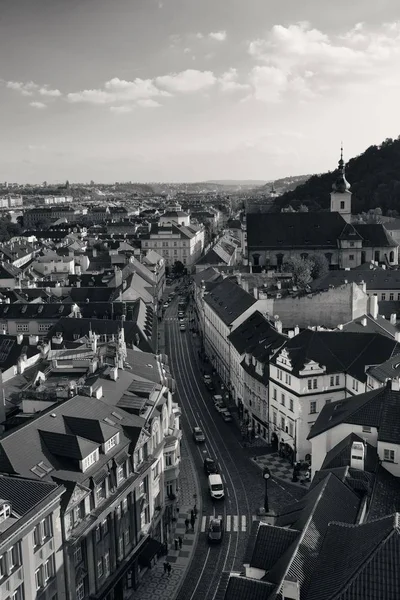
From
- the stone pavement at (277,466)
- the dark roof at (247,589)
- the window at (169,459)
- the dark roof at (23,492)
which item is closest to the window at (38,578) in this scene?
the dark roof at (23,492)

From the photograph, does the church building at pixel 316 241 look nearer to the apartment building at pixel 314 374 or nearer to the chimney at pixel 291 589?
the apartment building at pixel 314 374

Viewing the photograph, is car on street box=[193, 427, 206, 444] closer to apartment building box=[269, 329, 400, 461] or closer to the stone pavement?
the stone pavement

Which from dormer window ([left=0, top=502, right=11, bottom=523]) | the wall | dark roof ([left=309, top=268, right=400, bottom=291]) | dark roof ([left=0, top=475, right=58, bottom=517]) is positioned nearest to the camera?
dormer window ([left=0, top=502, right=11, bottom=523])

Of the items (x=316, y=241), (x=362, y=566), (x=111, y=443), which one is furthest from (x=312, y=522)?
(x=316, y=241)

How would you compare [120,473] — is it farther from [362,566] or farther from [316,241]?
[316,241]

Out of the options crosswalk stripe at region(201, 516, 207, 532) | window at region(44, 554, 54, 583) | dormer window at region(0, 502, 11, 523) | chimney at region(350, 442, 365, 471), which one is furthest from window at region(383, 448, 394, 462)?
dormer window at region(0, 502, 11, 523)

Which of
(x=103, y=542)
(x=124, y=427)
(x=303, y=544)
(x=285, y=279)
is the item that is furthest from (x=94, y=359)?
(x=285, y=279)
